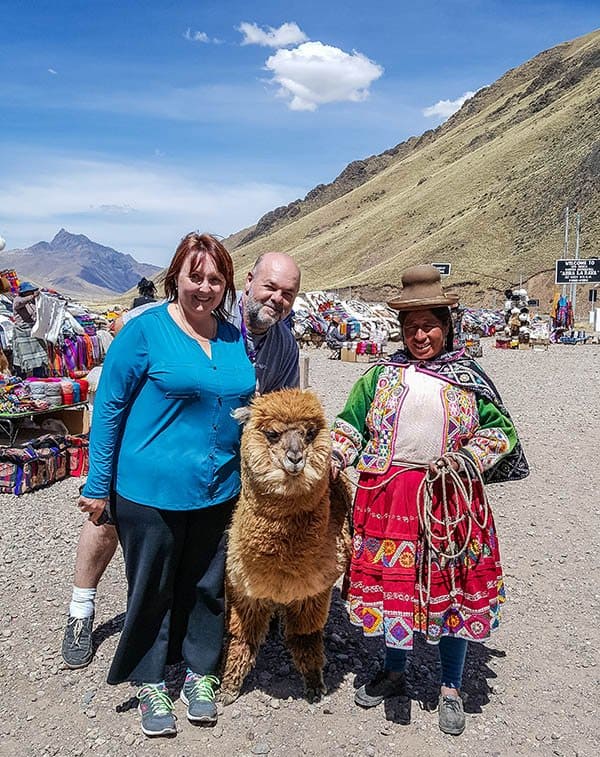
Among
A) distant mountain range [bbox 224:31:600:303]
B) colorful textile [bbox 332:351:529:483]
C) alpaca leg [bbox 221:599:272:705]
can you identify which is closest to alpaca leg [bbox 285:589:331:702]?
alpaca leg [bbox 221:599:272:705]

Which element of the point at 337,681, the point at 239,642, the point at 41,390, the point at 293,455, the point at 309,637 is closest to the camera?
the point at 293,455

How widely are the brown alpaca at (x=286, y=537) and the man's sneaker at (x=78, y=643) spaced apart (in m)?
0.73

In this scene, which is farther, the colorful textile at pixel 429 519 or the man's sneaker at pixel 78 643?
the man's sneaker at pixel 78 643

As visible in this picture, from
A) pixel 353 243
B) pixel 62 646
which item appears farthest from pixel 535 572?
pixel 353 243

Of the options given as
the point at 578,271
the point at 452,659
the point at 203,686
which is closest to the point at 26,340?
the point at 203,686

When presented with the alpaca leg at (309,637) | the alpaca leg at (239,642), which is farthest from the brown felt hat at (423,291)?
the alpaca leg at (239,642)

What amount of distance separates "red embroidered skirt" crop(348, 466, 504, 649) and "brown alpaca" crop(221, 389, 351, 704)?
10.3 inches

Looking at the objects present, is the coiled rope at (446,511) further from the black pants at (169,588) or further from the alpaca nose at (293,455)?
the black pants at (169,588)

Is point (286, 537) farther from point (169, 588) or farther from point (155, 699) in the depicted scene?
point (155, 699)

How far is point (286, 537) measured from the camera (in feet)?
8.89

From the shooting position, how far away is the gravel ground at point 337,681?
2742mm

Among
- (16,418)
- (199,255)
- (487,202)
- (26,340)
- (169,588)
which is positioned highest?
(487,202)

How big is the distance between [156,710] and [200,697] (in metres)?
0.19

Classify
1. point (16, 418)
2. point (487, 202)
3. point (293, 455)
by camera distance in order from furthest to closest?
point (487, 202), point (16, 418), point (293, 455)
